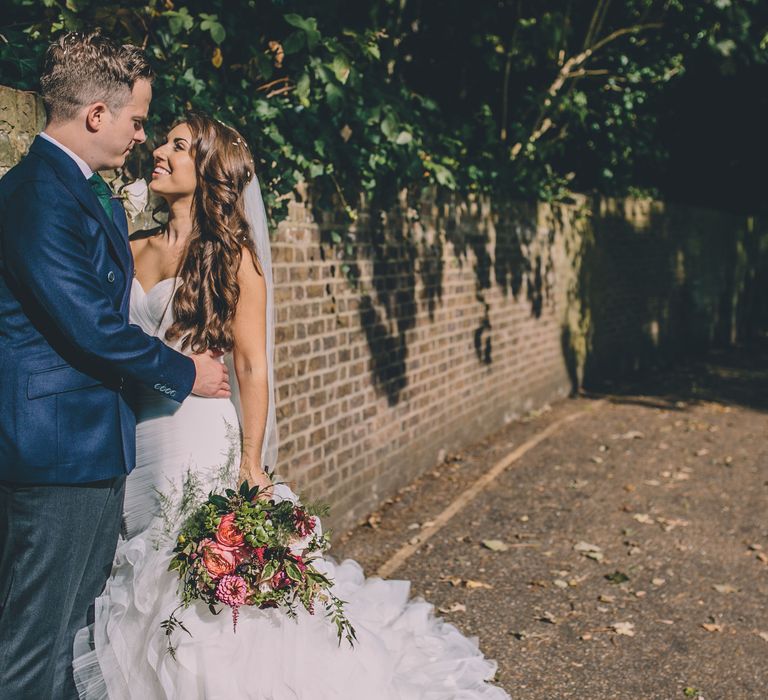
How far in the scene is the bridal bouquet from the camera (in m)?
2.78

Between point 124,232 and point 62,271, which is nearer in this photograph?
point 62,271

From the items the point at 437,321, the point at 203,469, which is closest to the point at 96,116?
the point at 203,469

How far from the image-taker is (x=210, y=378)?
304cm

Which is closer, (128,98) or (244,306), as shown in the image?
(128,98)

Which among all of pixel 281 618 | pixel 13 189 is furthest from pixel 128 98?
pixel 281 618

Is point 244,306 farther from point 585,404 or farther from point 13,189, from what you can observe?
point 585,404

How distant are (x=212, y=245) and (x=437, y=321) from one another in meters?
4.98

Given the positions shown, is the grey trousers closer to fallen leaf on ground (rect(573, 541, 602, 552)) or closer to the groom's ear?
the groom's ear

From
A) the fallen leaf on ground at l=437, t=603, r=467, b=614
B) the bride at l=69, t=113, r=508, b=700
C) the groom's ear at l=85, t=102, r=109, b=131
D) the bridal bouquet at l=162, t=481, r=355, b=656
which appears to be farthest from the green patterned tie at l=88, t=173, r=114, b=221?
the fallen leaf on ground at l=437, t=603, r=467, b=614

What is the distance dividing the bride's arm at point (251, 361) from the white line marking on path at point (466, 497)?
2.44m

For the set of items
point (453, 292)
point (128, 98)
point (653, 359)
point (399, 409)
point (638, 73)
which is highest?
point (638, 73)

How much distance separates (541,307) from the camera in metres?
11.0

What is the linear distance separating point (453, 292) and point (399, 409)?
1.64 meters

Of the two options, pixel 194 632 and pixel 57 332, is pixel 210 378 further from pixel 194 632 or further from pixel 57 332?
pixel 194 632
